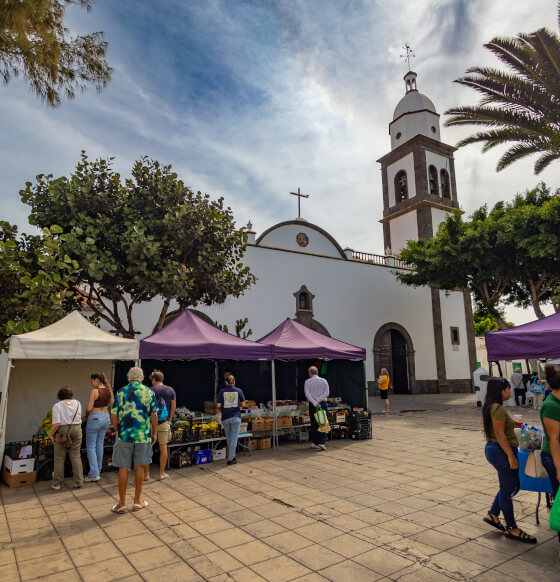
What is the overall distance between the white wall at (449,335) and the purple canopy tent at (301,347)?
15.5 meters

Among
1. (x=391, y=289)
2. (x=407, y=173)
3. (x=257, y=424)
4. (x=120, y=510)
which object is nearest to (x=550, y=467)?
(x=120, y=510)

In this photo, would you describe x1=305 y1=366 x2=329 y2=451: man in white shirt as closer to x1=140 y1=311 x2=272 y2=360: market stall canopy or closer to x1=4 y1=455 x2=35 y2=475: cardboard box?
x1=140 y1=311 x2=272 y2=360: market stall canopy

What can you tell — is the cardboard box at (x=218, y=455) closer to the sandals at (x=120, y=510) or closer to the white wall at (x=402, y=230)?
the sandals at (x=120, y=510)

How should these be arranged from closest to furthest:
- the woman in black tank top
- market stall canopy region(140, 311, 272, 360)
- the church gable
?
the woman in black tank top
market stall canopy region(140, 311, 272, 360)
the church gable

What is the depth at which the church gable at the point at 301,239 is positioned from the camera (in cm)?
1987

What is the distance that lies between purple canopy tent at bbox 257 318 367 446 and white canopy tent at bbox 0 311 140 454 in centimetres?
Result: 308

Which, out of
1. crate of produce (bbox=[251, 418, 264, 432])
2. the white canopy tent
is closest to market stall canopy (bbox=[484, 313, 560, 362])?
crate of produce (bbox=[251, 418, 264, 432])

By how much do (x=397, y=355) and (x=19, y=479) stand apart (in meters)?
20.0

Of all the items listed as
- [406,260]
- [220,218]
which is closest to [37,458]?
[220,218]

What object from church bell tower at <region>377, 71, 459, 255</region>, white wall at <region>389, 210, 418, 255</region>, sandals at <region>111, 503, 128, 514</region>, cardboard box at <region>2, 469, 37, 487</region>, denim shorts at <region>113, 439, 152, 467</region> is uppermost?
church bell tower at <region>377, 71, 459, 255</region>

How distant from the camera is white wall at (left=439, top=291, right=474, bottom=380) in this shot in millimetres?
24062

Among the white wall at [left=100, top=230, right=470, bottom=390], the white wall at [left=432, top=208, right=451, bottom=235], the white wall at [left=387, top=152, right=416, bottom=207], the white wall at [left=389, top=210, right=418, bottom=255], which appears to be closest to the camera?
the white wall at [left=100, top=230, right=470, bottom=390]

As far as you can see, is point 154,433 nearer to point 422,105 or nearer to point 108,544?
point 108,544

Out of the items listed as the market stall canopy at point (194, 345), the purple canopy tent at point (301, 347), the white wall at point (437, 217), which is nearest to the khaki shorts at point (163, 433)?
the market stall canopy at point (194, 345)
